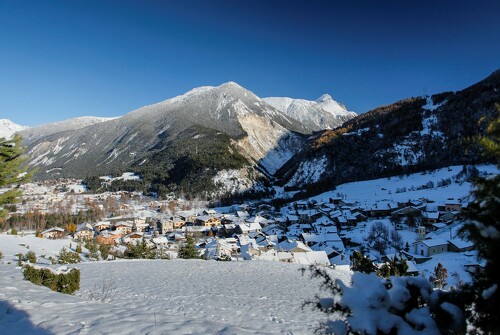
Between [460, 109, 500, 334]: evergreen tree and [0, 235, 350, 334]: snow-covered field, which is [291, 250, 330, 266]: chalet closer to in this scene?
[0, 235, 350, 334]: snow-covered field

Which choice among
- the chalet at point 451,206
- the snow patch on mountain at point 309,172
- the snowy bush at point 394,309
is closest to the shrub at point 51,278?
the snowy bush at point 394,309

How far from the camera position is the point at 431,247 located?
41.2 metres

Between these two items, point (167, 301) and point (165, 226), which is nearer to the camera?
point (167, 301)

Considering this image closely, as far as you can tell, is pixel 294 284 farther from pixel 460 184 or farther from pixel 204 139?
pixel 204 139

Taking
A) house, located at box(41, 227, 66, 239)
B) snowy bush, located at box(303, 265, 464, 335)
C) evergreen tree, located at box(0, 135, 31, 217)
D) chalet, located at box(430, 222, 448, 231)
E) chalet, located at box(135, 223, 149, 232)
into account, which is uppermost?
evergreen tree, located at box(0, 135, 31, 217)

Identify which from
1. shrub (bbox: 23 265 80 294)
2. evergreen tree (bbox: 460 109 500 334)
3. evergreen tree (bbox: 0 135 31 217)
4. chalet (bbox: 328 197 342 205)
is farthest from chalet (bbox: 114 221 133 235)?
evergreen tree (bbox: 460 109 500 334)

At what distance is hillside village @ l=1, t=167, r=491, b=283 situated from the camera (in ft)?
133

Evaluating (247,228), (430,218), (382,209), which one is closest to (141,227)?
(247,228)

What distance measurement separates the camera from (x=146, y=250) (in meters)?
30.8

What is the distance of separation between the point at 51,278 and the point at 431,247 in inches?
1729

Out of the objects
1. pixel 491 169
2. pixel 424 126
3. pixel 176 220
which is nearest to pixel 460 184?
pixel 491 169

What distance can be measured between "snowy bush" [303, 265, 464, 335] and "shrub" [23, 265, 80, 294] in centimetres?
1084

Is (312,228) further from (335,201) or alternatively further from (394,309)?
(394,309)

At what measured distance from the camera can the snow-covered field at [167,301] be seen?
6105 millimetres
